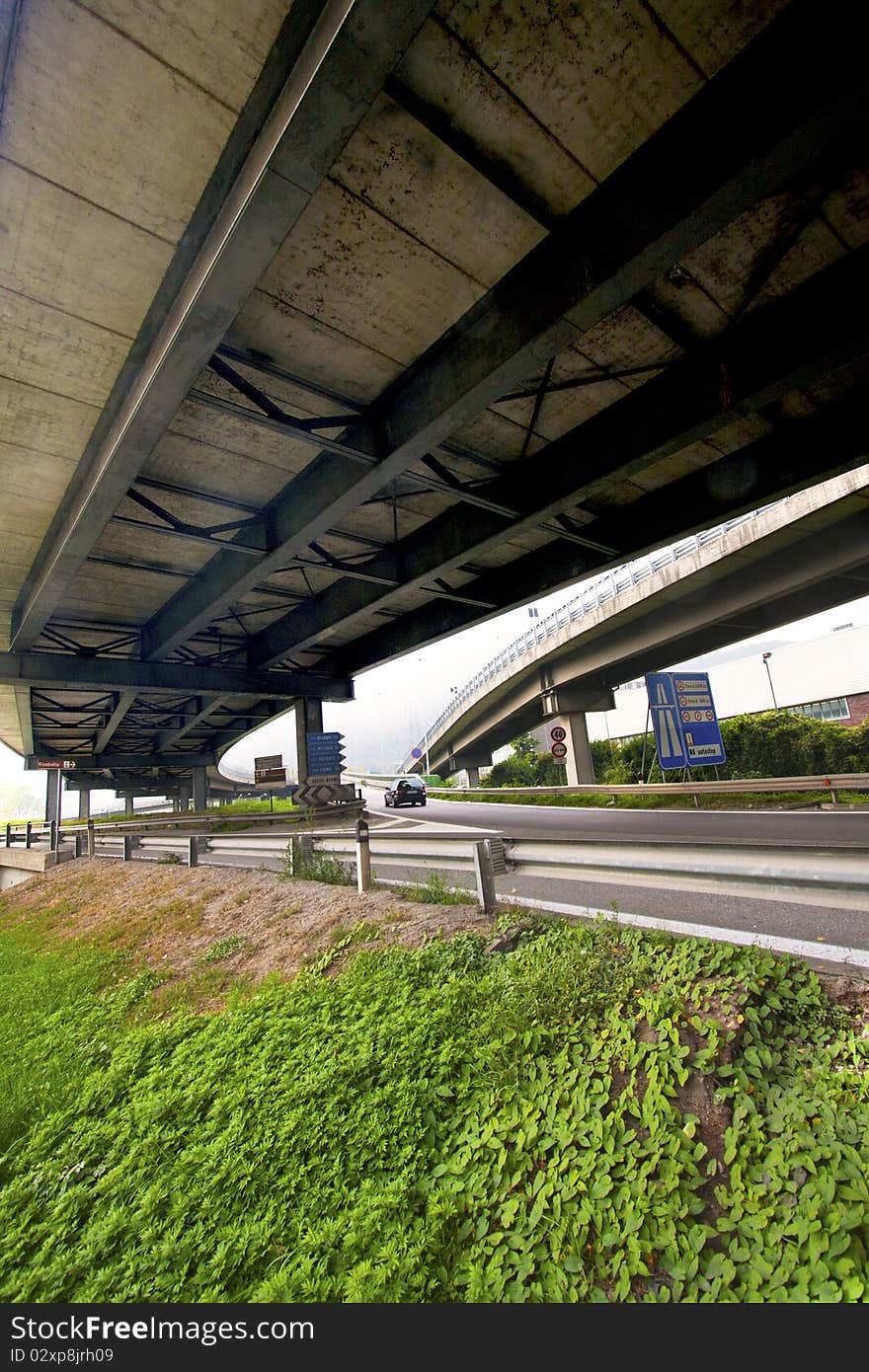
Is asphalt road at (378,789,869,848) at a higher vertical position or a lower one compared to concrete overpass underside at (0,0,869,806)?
lower

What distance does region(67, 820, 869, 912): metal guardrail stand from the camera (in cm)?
304

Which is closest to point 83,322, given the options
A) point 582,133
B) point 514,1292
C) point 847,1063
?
point 582,133

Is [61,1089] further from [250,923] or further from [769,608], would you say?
A: [769,608]

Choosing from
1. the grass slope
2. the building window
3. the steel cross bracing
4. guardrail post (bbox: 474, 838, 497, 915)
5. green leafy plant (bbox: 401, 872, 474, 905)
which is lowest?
the grass slope

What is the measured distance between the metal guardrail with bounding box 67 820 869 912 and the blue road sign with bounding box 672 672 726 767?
44.1 ft

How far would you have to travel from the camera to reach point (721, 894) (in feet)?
13.4

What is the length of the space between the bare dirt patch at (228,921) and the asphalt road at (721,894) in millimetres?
1001

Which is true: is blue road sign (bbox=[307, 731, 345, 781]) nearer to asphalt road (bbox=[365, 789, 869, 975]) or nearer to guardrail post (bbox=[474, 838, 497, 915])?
asphalt road (bbox=[365, 789, 869, 975])

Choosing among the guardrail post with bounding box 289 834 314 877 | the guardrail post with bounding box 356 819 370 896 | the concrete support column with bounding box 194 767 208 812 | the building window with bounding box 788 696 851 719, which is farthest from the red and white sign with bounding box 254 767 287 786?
the building window with bounding box 788 696 851 719

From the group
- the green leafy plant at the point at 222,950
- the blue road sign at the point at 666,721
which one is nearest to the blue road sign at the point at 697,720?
the blue road sign at the point at 666,721

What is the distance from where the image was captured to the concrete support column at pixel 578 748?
93.3 feet

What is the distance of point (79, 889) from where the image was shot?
1209 cm

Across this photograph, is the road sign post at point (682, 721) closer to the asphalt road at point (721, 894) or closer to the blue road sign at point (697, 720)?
the blue road sign at point (697, 720)

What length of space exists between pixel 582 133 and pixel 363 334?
2518 millimetres
